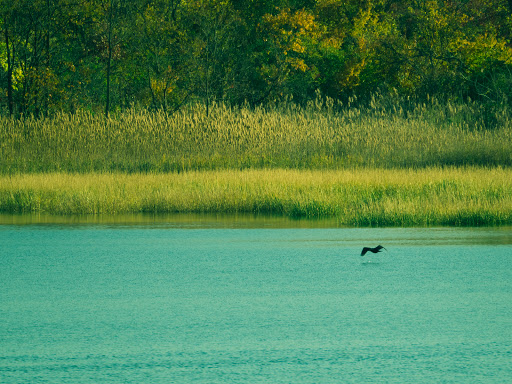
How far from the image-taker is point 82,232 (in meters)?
14.1

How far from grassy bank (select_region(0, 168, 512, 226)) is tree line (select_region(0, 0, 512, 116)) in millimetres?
11869

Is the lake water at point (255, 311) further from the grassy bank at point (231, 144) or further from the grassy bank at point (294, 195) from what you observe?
the grassy bank at point (231, 144)

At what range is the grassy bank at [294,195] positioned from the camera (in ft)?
51.5

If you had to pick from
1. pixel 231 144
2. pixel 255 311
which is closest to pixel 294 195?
pixel 231 144

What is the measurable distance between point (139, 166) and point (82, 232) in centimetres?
1114

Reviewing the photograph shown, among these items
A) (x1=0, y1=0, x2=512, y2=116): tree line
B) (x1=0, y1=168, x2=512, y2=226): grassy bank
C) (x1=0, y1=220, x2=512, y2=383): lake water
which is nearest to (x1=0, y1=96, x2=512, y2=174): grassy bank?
(x1=0, y1=168, x2=512, y2=226): grassy bank

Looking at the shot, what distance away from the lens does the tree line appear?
3397 cm

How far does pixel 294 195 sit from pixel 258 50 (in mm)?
24269

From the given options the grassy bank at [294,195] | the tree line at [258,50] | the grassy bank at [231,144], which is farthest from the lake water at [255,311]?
the tree line at [258,50]

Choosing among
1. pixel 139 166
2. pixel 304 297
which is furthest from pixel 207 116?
pixel 304 297

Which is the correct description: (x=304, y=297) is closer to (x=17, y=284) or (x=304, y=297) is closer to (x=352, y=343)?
(x=352, y=343)

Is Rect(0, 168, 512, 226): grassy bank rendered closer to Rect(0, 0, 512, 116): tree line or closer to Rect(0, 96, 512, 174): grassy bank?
Rect(0, 96, 512, 174): grassy bank

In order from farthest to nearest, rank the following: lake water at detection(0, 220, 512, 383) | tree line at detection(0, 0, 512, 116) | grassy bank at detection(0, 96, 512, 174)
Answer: tree line at detection(0, 0, 512, 116), grassy bank at detection(0, 96, 512, 174), lake water at detection(0, 220, 512, 383)

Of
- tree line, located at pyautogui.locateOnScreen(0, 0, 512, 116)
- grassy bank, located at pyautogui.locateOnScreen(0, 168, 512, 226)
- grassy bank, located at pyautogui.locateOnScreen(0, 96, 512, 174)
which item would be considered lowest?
grassy bank, located at pyautogui.locateOnScreen(0, 168, 512, 226)
